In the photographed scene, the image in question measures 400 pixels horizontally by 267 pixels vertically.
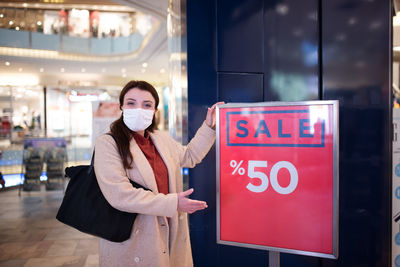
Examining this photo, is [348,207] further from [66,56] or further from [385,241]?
[66,56]

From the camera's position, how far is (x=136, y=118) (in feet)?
5.19

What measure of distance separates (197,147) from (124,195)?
598 millimetres

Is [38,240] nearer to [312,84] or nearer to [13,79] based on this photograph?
[13,79]

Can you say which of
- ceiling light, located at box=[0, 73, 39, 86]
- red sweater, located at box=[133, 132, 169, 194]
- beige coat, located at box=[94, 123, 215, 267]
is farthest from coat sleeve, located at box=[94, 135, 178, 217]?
ceiling light, located at box=[0, 73, 39, 86]

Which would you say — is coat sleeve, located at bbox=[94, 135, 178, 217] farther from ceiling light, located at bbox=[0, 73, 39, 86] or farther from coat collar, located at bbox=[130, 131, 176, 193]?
ceiling light, located at bbox=[0, 73, 39, 86]

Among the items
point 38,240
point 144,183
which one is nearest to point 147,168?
point 144,183

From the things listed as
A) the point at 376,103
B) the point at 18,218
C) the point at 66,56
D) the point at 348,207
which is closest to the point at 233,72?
the point at 376,103

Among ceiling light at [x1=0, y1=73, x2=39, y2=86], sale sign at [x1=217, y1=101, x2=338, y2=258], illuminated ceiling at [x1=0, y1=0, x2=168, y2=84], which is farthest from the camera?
illuminated ceiling at [x1=0, y1=0, x2=168, y2=84]

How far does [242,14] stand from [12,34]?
9.87ft

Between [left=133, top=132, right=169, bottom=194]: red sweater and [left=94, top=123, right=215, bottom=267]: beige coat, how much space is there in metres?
0.03

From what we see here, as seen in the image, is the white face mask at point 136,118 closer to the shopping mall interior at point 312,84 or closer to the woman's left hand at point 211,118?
the woman's left hand at point 211,118

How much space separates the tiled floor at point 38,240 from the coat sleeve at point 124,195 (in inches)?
91.5

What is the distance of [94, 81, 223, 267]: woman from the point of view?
1.37 meters

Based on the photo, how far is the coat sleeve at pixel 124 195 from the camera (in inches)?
53.5
